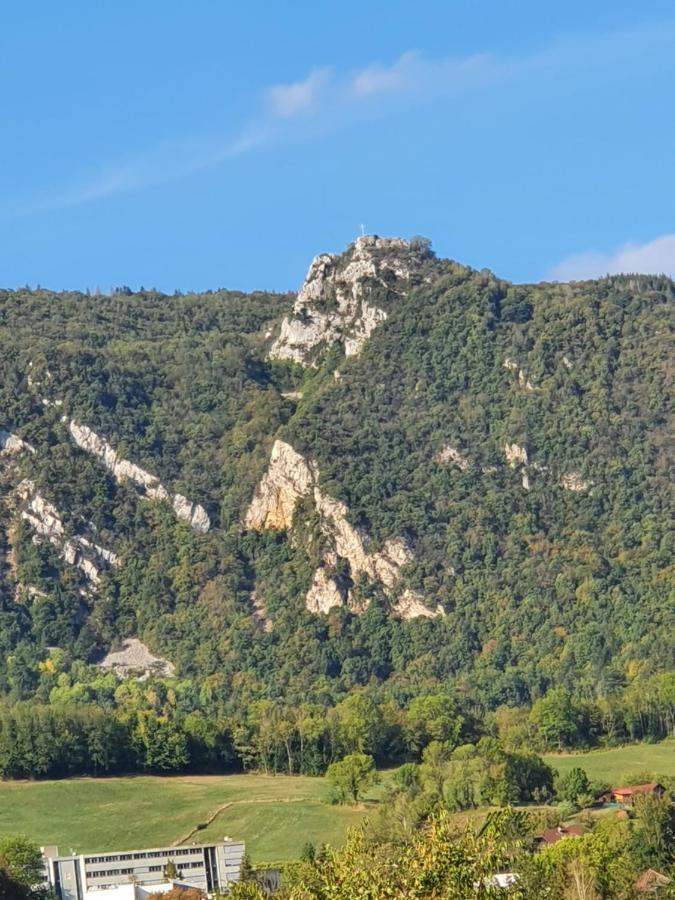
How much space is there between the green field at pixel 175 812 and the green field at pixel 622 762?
58.4ft

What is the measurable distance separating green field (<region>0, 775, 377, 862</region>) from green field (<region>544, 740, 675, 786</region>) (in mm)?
17788

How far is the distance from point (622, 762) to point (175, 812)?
3543 cm

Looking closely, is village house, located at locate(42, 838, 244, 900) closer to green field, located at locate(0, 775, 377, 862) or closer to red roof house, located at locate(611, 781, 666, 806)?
green field, located at locate(0, 775, 377, 862)

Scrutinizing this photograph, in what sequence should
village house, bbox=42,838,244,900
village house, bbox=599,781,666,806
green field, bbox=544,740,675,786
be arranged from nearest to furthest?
1. village house, bbox=42,838,244,900
2. village house, bbox=599,781,666,806
3. green field, bbox=544,740,675,786

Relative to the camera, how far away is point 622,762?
162 metres

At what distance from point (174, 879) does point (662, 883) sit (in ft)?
112

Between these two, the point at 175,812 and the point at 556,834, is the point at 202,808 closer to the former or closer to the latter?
the point at 175,812

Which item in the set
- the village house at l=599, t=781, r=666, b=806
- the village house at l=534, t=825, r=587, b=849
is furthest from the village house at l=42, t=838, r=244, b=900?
the village house at l=599, t=781, r=666, b=806

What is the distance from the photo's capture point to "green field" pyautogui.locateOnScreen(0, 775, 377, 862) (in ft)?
454

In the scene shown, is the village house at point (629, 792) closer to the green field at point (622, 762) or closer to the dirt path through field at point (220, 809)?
the green field at point (622, 762)

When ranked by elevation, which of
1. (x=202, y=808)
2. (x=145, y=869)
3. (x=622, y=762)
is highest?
(x=622, y=762)

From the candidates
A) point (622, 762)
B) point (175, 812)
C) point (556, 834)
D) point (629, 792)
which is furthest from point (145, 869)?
point (622, 762)

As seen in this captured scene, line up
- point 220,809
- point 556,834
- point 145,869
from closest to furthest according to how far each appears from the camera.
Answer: point 556,834 → point 145,869 → point 220,809

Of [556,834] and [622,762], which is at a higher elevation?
[622,762]
